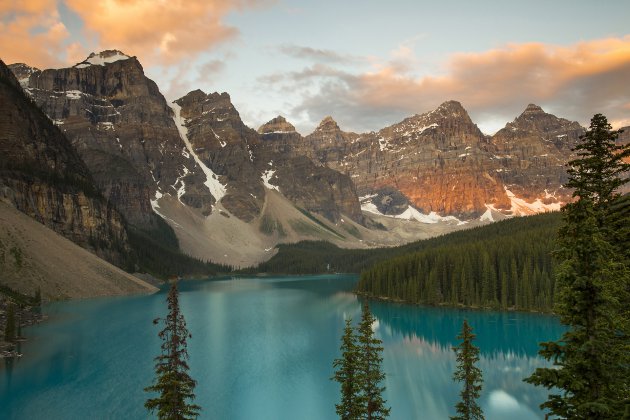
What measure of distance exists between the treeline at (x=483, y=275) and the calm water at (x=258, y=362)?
765 centimetres

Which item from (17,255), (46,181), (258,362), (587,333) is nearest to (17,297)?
(17,255)

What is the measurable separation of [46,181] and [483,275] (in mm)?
132591

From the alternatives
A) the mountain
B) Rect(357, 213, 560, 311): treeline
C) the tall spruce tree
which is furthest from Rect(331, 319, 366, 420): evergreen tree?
the mountain

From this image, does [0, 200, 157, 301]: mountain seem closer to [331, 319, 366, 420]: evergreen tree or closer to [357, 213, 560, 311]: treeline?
[357, 213, 560, 311]: treeline

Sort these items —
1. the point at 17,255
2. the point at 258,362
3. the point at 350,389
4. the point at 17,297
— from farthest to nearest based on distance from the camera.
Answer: the point at 17,255
the point at 17,297
the point at 258,362
the point at 350,389

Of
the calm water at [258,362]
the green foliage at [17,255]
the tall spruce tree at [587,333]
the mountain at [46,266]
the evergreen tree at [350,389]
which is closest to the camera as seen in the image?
the tall spruce tree at [587,333]

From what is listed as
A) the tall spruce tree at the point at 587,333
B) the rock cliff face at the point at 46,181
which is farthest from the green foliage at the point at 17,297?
the tall spruce tree at the point at 587,333

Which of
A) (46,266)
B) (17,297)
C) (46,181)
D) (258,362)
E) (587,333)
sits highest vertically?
(46,181)

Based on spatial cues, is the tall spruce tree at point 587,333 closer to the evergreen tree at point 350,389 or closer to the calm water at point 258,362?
the evergreen tree at point 350,389

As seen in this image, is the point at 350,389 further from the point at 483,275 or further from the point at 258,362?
the point at 483,275

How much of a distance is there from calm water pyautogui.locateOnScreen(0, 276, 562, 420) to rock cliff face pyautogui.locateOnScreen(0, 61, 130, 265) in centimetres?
5800

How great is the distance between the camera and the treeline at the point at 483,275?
366 feet

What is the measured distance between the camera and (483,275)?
119 m

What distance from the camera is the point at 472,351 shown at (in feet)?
97.8
